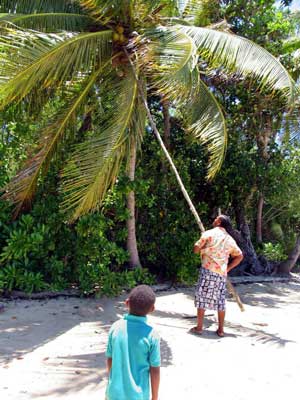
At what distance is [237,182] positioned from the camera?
10.7 metres

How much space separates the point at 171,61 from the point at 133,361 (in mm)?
4896

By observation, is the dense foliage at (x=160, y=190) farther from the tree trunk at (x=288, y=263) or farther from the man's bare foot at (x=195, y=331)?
the man's bare foot at (x=195, y=331)

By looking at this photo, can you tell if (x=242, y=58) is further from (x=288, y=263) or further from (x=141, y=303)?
(x=288, y=263)

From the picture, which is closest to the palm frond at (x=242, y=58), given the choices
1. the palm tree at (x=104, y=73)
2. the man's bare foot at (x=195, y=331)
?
the palm tree at (x=104, y=73)

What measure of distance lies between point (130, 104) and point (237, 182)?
474cm

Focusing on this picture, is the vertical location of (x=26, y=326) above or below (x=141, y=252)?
below

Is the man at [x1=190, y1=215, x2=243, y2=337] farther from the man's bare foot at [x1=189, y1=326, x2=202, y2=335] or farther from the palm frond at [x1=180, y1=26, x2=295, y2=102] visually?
the palm frond at [x1=180, y1=26, x2=295, y2=102]

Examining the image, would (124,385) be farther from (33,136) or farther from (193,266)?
(193,266)

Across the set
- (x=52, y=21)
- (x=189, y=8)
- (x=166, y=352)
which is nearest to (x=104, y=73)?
(x=52, y=21)

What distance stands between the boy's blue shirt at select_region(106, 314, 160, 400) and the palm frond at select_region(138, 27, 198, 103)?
171 inches

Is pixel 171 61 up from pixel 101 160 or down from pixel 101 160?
up

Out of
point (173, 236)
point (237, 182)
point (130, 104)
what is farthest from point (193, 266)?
point (130, 104)

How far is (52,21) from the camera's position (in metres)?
7.32

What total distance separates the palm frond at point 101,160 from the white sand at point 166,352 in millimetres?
1581
